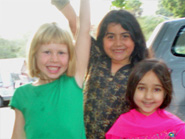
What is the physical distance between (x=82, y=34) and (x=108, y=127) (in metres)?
0.66

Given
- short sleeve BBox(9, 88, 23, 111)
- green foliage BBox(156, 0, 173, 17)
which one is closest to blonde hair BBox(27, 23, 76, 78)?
short sleeve BBox(9, 88, 23, 111)

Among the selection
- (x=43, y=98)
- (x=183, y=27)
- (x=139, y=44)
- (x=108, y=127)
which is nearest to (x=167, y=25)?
(x=183, y=27)

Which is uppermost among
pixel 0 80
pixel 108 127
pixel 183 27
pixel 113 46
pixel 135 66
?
pixel 183 27

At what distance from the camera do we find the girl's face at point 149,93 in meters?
1.41

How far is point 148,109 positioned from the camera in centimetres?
142

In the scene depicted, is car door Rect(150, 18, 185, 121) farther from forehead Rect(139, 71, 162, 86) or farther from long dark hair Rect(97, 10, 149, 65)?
forehead Rect(139, 71, 162, 86)

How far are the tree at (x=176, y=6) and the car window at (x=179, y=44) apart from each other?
12307 mm

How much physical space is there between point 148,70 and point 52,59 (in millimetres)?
622

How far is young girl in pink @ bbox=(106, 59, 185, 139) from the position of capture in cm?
136

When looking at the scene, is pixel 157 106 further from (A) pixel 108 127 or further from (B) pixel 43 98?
(B) pixel 43 98

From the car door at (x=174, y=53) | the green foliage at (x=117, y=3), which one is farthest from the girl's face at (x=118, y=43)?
the car door at (x=174, y=53)

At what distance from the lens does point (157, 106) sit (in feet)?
4.73

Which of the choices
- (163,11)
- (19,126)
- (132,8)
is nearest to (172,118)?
(19,126)

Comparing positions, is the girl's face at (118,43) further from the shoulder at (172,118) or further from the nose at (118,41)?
the shoulder at (172,118)
